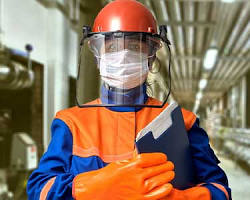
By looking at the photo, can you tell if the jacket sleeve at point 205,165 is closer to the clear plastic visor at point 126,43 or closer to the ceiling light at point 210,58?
the clear plastic visor at point 126,43

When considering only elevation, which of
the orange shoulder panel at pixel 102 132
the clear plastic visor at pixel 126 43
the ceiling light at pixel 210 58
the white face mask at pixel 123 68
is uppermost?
the ceiling light at pixel 210 58

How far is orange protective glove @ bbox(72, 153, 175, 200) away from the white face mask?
0.26 m

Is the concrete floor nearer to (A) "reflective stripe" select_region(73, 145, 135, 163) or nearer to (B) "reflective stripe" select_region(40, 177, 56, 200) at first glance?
(A) "reflective stripe" select_region(73, 145, 135, 163)

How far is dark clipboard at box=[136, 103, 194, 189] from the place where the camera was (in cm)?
80

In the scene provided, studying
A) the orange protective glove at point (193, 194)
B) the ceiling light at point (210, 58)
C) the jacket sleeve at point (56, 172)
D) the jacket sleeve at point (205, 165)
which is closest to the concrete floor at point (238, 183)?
the jacket sleeve at point (205, 165)

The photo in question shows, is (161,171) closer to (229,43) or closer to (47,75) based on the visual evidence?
(47,75)

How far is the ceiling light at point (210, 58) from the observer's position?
293 inches

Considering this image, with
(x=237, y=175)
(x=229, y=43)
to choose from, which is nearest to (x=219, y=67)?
(x=229, y=43)

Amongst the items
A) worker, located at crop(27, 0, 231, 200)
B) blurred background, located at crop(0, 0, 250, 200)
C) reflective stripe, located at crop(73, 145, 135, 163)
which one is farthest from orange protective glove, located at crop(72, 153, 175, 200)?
blurred background, located at crop(0, 0, 250, 200)

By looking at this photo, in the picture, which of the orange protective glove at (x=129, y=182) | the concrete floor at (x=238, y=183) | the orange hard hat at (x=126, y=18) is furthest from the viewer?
the concrete floor at (x=238, y=183)

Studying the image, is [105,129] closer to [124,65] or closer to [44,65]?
[124,65]

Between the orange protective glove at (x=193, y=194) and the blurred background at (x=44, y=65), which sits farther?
the blurred background at (x=44, y=65)

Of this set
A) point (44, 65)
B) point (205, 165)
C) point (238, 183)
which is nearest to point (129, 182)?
point (205, 165)

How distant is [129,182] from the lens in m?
0.73
